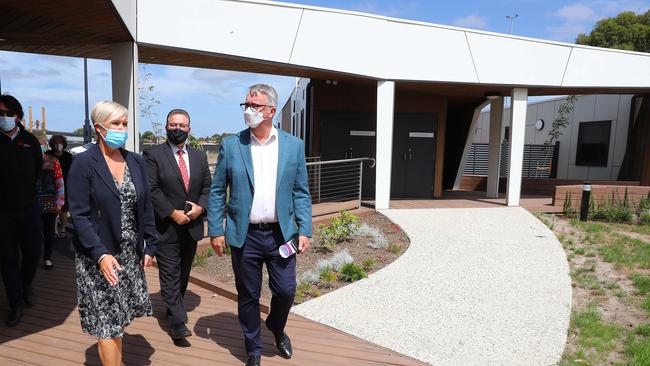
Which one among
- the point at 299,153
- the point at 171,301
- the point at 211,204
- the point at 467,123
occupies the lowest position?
the point at 171,301

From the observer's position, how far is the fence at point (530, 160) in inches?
785

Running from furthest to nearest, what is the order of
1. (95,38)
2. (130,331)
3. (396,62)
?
(396,62)
(95,38)
(130,331)

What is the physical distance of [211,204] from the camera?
305cm

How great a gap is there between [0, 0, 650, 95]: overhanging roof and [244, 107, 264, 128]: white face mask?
312 centimetres

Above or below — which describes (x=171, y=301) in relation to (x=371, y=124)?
below

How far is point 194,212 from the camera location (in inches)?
139

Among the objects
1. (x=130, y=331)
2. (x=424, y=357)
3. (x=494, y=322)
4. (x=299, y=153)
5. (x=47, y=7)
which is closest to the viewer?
(x=299, y=153)

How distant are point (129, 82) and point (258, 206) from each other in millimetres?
4728

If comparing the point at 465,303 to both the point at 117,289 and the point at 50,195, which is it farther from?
the point at 50,195

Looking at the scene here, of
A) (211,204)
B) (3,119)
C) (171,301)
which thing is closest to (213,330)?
(171,301)

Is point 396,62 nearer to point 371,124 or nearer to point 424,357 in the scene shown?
point 371,124

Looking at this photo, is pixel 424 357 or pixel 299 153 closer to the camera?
pixel 299 153

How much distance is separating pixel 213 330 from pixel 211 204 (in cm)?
130

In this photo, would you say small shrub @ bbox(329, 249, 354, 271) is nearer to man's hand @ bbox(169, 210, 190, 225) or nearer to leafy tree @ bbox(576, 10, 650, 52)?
man's hand @ bbox(169, 210, 190, 225)
